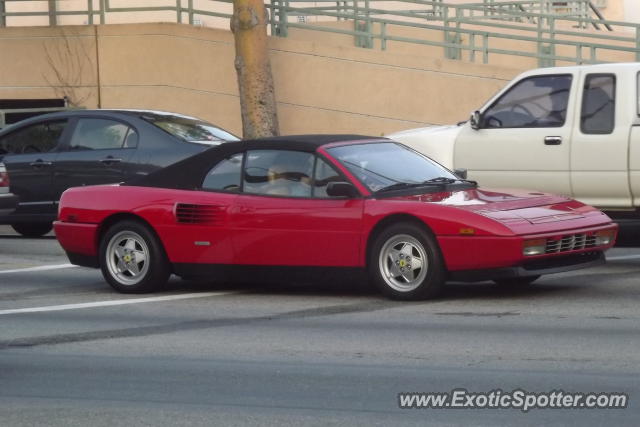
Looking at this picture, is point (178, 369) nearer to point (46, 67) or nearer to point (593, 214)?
point (593, 214)

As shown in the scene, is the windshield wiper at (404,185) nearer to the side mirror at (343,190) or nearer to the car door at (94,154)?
the side mirror at (343,190)

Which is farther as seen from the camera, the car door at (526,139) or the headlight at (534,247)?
the car door at (526,139)

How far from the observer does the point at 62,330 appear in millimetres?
10336

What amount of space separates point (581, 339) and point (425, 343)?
98 cm

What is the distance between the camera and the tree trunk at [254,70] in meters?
22.8

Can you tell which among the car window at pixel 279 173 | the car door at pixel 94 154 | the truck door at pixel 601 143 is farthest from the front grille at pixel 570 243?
the car door at pixel 94 154

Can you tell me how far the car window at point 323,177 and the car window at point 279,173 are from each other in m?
0.06

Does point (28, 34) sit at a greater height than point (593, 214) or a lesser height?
greater

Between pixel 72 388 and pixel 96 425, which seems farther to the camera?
pixel 72 388

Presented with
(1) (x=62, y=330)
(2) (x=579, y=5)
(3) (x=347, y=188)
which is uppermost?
(2) (x=579, y=5)

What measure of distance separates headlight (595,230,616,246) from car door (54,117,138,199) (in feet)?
22.4

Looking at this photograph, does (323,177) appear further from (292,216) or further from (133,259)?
(133,259)

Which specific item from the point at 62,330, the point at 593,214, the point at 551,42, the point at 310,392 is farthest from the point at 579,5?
the point at 310,392

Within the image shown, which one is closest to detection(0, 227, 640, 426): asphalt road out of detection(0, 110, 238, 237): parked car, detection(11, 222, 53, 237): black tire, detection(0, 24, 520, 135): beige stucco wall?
detection(0, 110, 238, 237): parked car
